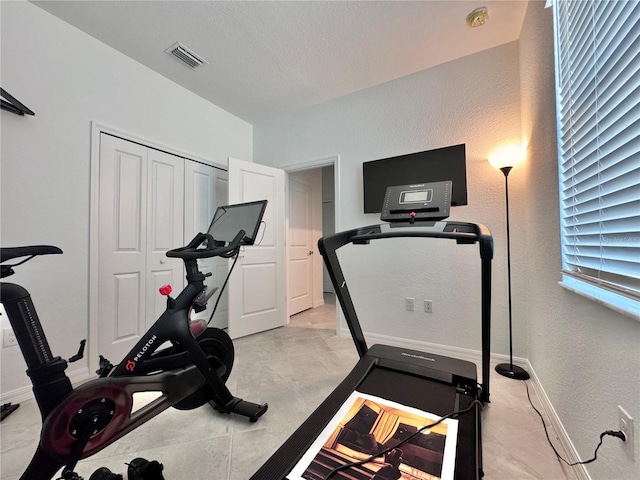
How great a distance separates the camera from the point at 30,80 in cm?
185

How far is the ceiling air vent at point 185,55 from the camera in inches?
90.0

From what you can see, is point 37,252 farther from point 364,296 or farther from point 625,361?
point 364,296

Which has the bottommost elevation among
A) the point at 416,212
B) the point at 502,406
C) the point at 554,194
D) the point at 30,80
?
the point at 502,406

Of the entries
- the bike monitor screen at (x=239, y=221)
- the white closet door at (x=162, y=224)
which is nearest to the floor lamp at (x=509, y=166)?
the bike monitor screen at (x=239, y=221)

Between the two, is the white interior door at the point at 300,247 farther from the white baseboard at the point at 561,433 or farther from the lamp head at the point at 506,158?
the white baseboard at the point at 561,433

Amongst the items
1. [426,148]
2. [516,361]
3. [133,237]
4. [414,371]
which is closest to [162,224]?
[133,237]

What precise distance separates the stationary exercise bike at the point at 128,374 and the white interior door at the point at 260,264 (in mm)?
1260

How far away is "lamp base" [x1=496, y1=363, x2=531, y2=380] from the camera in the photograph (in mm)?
1980

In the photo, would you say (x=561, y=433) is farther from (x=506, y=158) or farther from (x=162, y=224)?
(x=162, y=224)

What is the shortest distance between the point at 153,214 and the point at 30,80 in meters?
1.22

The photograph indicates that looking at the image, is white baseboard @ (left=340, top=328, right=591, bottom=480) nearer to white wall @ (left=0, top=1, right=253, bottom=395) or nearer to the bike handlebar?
the bike handlebar

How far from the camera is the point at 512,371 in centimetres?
203

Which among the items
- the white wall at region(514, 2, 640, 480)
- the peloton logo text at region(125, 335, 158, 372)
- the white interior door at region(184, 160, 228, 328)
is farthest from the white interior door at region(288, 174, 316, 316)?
the white wall at region(514, 2, 640, 480)

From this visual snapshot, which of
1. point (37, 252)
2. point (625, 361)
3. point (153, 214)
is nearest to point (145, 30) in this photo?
point (153, 214)
